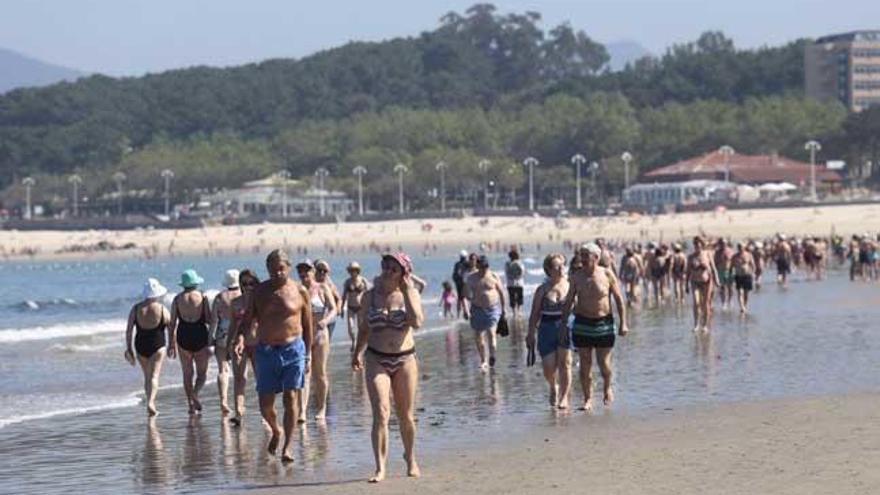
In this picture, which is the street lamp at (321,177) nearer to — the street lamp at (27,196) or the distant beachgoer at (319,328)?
the street lamp at (27,196)

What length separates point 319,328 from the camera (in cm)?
1443

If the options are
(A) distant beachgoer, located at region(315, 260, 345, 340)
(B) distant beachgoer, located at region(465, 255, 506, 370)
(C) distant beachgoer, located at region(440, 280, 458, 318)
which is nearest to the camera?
(A) distant beachgoer, located at region(315, 260, 345, 340)

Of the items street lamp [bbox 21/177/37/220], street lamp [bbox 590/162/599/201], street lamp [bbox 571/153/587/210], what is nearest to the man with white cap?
street lamp [bbox 571/153/587/210]

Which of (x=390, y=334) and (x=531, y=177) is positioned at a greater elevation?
(x=531, y=177)

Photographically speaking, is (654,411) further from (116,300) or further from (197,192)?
(197,192)

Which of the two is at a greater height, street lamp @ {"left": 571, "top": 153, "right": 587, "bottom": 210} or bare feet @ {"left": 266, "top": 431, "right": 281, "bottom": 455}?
street lamp @ {"left": 571, "top": 153, "right": 587, "bottom": 210}

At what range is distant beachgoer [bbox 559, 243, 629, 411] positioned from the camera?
551 inches

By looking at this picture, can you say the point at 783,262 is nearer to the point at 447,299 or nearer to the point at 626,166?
the point at 447,299

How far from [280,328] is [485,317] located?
6.90 meters

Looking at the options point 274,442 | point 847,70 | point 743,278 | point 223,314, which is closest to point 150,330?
point 223,314

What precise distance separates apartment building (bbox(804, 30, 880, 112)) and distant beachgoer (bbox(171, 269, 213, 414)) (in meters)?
152

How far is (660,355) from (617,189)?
113m

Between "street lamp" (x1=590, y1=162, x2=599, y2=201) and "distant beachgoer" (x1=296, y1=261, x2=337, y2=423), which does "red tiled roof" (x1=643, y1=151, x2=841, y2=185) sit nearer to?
"street lamp" (x1=590, y1=162, x2=599, y2=201)

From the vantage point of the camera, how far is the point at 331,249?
9719 cm
